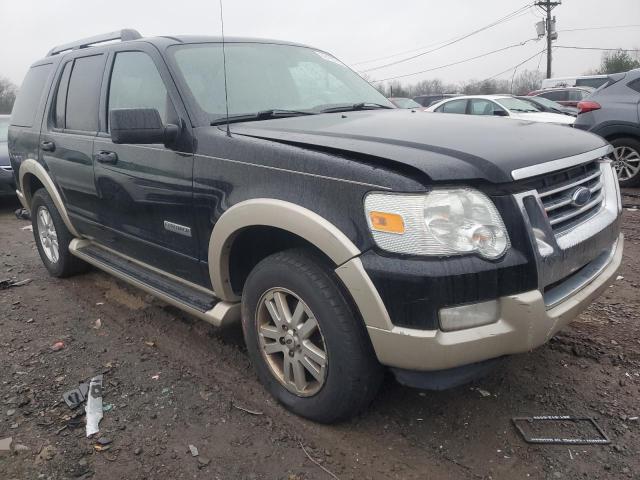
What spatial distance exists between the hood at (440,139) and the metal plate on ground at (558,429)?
1197 mm

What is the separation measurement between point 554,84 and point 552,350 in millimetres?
22629

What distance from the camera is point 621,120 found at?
705 cm

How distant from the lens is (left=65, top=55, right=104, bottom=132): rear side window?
12.6 feet

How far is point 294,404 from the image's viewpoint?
2.65 m

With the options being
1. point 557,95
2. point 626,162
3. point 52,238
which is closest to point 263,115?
point 52,238

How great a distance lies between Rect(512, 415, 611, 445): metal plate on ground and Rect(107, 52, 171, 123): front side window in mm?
2450

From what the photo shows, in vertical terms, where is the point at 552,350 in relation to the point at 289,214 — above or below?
below

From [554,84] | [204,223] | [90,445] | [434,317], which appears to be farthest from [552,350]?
[554,84]

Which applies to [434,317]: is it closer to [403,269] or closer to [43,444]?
[403,269]

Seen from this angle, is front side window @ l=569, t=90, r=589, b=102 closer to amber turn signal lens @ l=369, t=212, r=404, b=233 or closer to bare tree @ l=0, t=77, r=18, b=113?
amber turn signal lens @ l=369, t=212, r=404, b=233

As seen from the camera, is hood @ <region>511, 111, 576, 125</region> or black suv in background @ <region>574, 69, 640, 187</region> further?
hood @ <region>511, 111, 576, 125</region>

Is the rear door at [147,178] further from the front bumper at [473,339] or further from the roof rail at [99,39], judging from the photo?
the front bumper at [473,339]

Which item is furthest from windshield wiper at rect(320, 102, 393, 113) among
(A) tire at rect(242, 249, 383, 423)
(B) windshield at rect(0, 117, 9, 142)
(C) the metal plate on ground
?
(B) windshield at rect(0, 117, 9, 142)

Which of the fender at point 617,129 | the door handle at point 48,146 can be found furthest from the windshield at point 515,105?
the door handle at point 48,146
